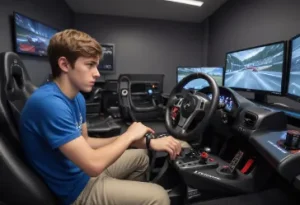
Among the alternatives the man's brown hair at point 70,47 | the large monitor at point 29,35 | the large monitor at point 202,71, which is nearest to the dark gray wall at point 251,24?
the large monitor at point 202,71

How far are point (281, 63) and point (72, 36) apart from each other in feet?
4.47

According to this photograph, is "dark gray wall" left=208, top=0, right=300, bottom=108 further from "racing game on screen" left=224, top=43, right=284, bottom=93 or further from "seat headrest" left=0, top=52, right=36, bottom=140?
"seat headrest" left=0, top=52, right=36, bottom=140

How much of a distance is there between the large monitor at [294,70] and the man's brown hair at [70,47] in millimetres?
1119

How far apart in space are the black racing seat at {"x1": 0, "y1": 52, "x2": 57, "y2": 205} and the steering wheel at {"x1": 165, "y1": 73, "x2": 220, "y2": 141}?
627mm

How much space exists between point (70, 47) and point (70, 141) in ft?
1.18

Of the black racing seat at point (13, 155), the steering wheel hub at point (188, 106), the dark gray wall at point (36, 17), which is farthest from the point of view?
the dark gray wall at point (36, 17)

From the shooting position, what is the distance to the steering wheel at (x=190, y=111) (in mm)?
942

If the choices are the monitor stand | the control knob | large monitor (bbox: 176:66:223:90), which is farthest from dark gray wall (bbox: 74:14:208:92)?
the control knob

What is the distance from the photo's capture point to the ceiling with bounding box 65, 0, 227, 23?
3.53m

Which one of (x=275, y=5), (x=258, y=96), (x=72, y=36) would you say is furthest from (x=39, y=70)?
(x=275, y=5)

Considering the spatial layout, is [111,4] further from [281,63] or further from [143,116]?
Result: [281,63]

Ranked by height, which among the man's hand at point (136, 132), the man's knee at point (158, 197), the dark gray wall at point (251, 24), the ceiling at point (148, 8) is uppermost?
the ceiling at point (148, 8)

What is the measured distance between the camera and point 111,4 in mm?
3646

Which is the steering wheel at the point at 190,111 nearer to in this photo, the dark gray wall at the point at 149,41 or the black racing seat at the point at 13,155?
the black racing seat at the point at 13,155
